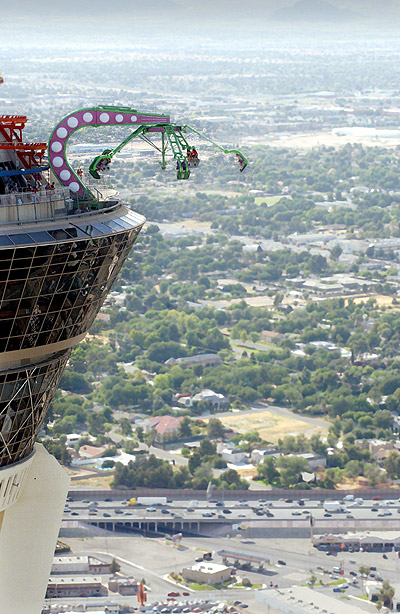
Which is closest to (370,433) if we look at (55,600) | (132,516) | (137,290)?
(132,516)

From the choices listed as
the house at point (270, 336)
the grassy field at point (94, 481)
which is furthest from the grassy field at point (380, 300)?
the grassy field at point (94, 481)

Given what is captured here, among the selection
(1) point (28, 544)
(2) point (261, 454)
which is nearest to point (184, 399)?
(2) point (261, 454)

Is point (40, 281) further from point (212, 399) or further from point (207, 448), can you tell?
point (212, 399)

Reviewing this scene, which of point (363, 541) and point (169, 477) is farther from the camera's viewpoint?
point (169, 477)

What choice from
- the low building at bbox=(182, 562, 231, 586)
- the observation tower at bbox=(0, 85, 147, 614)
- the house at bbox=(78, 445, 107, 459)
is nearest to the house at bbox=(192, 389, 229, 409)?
the house at bbox=(78, 445, 107, 459)

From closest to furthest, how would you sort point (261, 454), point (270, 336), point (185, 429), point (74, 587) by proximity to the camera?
1. point (74, 587)
2. point (261, 454)
3. point (185, 429)
4. point (270, 336)

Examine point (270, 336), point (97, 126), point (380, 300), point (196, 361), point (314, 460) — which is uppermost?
point (97, 126)

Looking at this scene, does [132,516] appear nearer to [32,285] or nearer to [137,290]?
[32,285]
